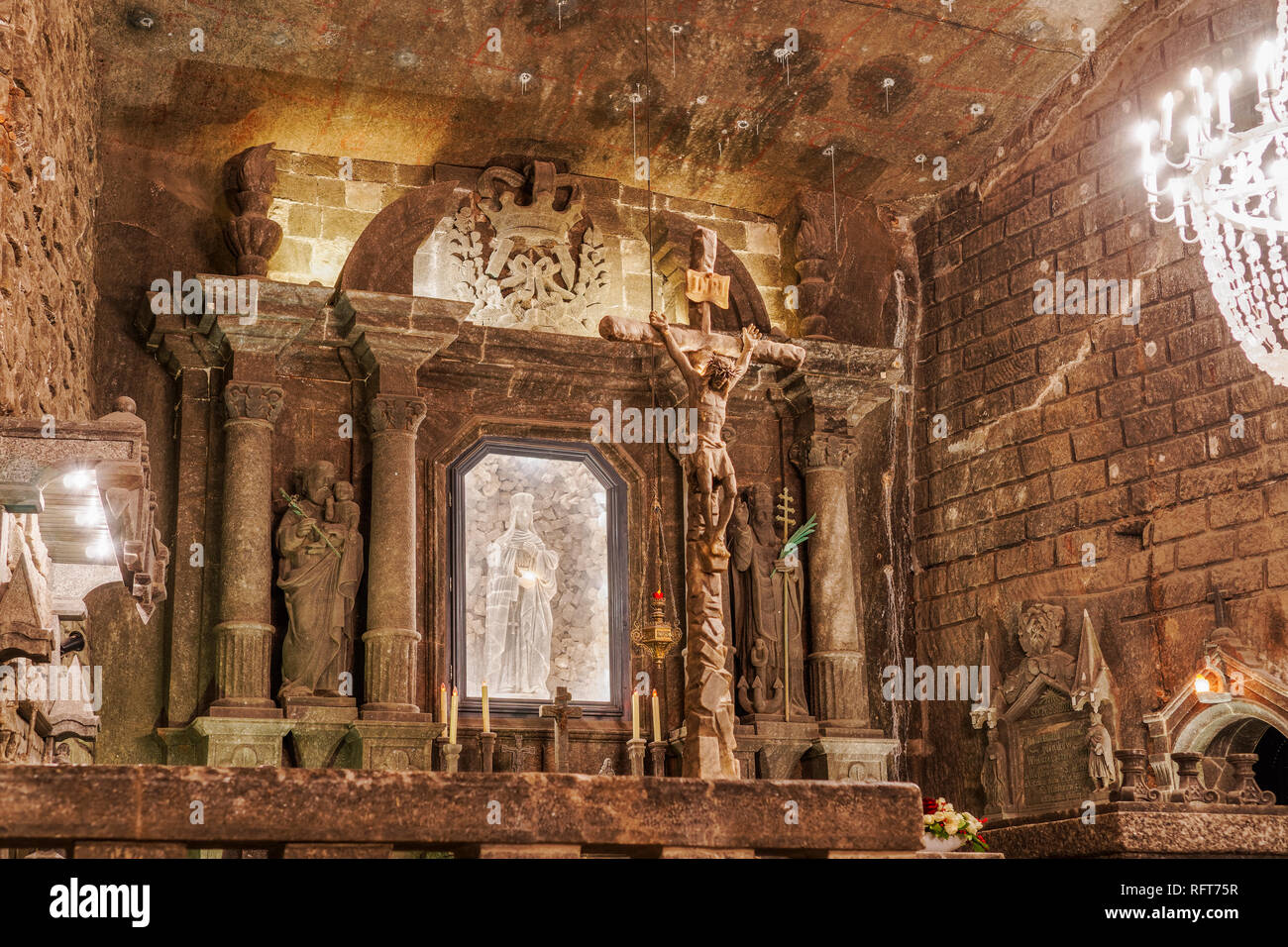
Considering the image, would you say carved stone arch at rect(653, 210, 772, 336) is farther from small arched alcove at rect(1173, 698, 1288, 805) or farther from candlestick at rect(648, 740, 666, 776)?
small arched alcove at rect(1173, 698, 1288, 805)

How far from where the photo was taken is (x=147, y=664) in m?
8.73

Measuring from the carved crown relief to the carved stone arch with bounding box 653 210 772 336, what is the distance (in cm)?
45

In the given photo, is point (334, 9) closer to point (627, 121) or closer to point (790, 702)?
point (627, 121)

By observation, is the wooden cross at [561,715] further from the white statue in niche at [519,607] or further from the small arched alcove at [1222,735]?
the small arched alcove at [1222,735]

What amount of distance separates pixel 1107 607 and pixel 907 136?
3619 millimetres

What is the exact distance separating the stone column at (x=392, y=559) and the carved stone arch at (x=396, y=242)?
0.74 m

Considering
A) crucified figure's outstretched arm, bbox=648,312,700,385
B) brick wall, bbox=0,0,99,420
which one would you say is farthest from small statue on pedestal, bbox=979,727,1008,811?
brick wall, bbox=0,0,99,420

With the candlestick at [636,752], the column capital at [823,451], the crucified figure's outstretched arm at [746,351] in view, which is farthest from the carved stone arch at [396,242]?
the crucified figure's outstretched arm at [746,351]

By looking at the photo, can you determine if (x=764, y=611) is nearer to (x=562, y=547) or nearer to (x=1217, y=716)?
(x=562, y=547)

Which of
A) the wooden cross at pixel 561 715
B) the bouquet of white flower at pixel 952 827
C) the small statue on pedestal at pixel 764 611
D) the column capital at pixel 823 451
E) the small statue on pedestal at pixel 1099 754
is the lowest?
the bouquet of white flower at pixel 952 827

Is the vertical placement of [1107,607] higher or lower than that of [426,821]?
higher

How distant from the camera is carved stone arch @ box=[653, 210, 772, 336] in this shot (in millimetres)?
10320

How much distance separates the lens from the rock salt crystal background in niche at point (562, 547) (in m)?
9.57

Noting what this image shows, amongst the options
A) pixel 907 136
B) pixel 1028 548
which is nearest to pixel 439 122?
pixel 907 136
